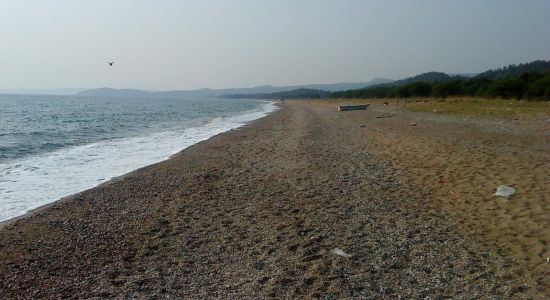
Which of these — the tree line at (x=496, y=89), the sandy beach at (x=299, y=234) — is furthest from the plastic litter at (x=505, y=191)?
the tree line at (x=496, y=89)

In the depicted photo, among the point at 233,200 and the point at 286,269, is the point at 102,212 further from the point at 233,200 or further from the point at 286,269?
the point at 286,269

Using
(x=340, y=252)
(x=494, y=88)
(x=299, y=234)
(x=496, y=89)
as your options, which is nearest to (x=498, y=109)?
(x=496, y=89)

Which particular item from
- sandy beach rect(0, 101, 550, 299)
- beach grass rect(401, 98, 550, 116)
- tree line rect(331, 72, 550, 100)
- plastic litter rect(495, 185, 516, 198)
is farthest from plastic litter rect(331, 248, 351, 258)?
tree line rect(331, 72, 550, 100)

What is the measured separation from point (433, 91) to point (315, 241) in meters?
69.9

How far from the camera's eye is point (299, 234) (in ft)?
24.0

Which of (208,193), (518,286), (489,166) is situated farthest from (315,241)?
(489,166)

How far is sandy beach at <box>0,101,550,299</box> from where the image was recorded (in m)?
5.49

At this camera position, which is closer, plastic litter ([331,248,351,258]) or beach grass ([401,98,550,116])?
plastic litter ([331,248,351,258])

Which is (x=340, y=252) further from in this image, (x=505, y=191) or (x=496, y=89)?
(x=496, y=89)

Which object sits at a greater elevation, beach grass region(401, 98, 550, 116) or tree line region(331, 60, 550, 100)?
tree line region(331, 60, 550, 100)

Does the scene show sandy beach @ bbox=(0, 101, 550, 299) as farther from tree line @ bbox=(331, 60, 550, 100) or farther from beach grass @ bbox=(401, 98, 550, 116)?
tree line @ bbox=(331, 60, 550, 100)

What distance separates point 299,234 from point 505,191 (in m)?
4.75

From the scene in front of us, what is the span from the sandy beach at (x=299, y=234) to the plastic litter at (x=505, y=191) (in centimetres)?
17

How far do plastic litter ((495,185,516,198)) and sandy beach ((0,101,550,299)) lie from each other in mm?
174
